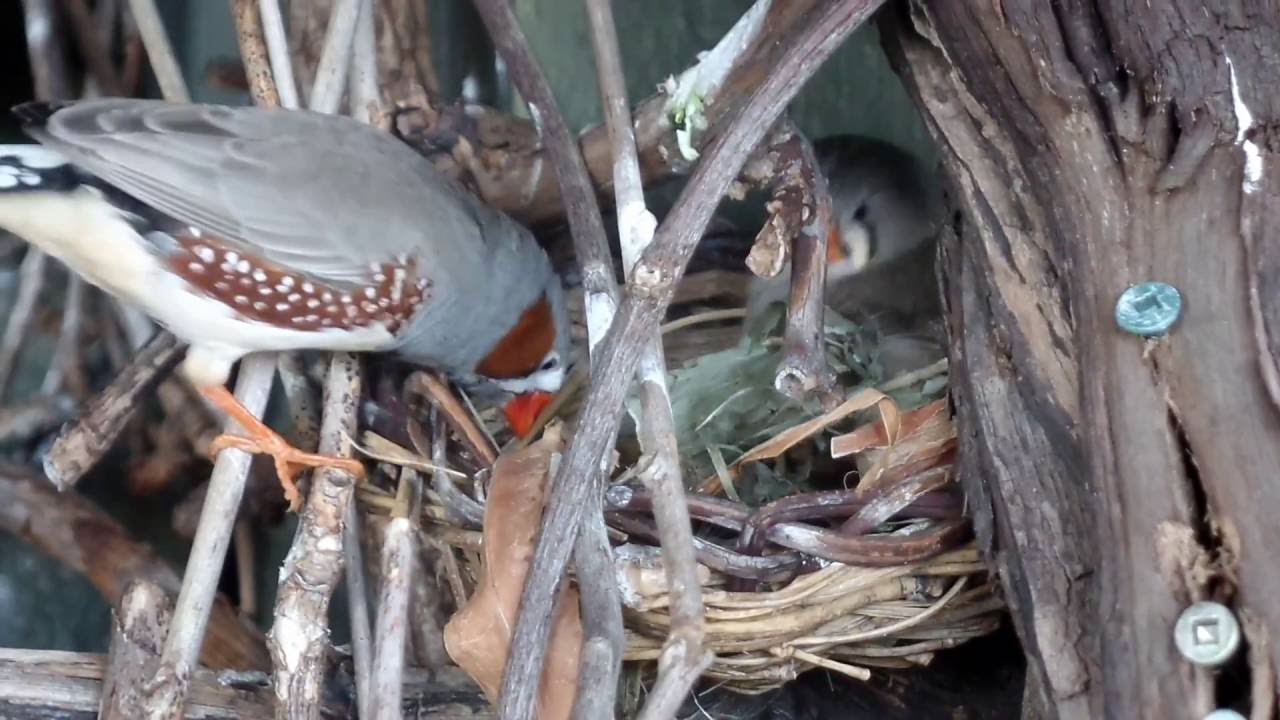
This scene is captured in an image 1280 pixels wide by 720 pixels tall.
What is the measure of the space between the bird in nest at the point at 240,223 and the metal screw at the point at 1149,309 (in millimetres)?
748

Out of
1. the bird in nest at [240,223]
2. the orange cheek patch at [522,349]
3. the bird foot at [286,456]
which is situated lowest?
the bird foot at [286,456]

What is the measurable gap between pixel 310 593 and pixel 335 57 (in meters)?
0.58

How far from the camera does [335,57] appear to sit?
4.27ft

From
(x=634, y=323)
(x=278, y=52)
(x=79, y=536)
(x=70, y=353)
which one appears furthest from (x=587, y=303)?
(x=70, y=353)

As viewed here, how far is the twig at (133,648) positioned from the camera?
43.9 inches

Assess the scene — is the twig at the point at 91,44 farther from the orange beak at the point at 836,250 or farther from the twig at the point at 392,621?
the orange beak at the point at 836,250

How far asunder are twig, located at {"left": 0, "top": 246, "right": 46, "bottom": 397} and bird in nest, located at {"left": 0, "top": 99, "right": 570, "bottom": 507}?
0.40 m

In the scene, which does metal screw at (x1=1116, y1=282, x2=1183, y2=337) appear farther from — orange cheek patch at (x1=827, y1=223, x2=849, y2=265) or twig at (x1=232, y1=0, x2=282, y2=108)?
twig at (x1=232, y1=0, x2=282, y2=108)

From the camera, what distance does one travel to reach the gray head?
5.31ft

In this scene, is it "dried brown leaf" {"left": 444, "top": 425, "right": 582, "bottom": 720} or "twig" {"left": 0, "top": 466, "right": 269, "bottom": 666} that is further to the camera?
"twig" {"left": 0, "top": 466, "right": 269, "bottom": 666}

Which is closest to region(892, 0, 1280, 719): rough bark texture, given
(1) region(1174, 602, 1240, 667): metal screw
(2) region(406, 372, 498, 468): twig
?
(1) region(1174, 602, 1240, 667): metal screw

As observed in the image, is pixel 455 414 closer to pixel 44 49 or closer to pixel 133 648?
pixel 133 648

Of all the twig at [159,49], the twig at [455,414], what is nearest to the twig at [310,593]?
the twig at [455,414]

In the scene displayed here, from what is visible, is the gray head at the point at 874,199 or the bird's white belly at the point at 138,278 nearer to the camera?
the bird's white belly at the point at 138,278
